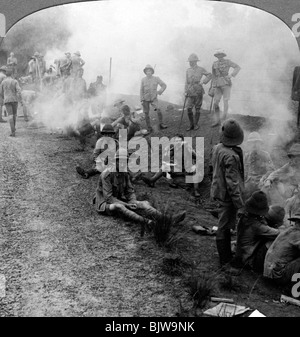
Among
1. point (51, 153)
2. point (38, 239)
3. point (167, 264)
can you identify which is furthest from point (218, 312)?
point (51, 153)

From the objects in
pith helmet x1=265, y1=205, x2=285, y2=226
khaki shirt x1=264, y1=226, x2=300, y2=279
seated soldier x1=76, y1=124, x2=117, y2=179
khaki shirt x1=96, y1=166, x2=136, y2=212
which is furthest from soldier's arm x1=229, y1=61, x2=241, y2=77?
khaki shirt x1=264, y1=226, x2=300, y2=279

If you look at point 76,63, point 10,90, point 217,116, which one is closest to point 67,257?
point 76,63

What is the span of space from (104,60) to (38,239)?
2988 millimetres

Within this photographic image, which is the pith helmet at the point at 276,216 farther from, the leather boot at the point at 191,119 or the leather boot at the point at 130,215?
the leather boot at the point at 191,119

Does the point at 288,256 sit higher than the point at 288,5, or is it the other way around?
the point at 288,5

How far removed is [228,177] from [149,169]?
15.4 feet

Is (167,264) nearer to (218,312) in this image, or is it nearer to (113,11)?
(218,312)

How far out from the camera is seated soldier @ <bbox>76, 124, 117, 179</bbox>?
8711 mm

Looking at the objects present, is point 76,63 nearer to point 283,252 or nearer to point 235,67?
point 235,67

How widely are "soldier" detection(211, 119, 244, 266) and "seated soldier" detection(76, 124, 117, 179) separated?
2.95 m

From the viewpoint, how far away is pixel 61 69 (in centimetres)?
841

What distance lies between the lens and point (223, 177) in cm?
586

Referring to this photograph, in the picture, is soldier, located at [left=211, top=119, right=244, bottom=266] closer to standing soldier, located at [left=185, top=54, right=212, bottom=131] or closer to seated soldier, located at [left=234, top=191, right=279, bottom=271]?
seated soldier, located at [left=234, top=191, right=279, bottom=271]

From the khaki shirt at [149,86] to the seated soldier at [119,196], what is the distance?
129 cm
